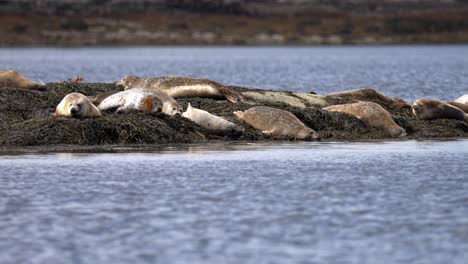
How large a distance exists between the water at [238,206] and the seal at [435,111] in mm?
3549

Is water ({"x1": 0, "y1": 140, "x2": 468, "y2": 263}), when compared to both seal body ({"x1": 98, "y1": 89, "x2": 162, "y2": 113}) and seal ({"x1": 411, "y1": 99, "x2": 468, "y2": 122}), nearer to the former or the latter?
seal body ({"x1": 98, "y1": 89, "x2": 162, "y2": 113})

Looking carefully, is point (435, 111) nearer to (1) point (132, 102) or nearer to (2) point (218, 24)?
(1) point (132, 102)

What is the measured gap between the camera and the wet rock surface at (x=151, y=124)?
56.8 feet

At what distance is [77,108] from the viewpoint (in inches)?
691

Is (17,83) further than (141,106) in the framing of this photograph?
Yes

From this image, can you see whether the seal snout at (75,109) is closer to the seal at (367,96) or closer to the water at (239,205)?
the water at (239,205)

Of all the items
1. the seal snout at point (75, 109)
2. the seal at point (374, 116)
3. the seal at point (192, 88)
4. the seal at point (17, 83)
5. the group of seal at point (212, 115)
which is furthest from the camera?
the seal at point (17, 83)

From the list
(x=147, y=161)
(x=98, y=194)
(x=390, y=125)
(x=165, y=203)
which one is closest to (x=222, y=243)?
(x=165, y=203)

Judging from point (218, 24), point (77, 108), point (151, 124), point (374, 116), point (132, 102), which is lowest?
point (151, 124)

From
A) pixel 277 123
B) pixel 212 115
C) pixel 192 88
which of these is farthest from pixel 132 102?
pixel 277 123

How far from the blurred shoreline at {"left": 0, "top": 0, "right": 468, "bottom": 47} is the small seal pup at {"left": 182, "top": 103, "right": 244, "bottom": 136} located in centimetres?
10307

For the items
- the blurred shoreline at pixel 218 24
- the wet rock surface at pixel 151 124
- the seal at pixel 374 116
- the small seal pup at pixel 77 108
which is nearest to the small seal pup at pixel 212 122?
the wet rock surface at pixel 151 124

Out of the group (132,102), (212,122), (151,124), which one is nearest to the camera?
(151,124)

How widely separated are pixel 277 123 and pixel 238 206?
6.84m
